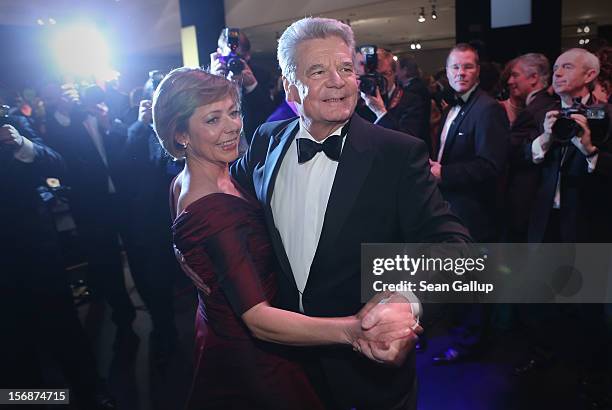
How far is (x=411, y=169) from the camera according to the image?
123 centimetres

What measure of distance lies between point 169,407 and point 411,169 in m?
1.92

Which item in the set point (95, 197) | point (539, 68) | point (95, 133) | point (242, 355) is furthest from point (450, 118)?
point (95, 133)

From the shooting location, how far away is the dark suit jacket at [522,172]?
8.95 feet

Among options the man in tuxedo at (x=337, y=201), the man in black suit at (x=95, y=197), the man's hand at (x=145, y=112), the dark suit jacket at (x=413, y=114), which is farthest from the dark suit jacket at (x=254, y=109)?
the man in tuxedo at (x=337, y=201)

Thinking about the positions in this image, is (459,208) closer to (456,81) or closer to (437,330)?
(456,81)

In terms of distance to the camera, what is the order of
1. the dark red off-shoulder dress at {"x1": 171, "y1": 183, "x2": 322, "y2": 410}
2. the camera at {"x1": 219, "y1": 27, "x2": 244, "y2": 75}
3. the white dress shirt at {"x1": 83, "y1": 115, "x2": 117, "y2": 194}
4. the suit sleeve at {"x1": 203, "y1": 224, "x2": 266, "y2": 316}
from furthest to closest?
1. the white dress shirt at {"x1": 83, "y1": 115, "x2": 117, "y2": 194}
2. the camera at {"x1": 219, "y1": 27, "x2": 244, "y2": 75}
3. the dark red off-shoulder dress at {"x1": 171, "y1": 183, "x2": 322, "y2": 410}
4. the suit sleeve at {"x1": 203, "y1": 224, "x2": 266, "y2": 316}

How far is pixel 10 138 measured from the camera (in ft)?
6.83

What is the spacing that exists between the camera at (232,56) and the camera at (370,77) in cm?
71

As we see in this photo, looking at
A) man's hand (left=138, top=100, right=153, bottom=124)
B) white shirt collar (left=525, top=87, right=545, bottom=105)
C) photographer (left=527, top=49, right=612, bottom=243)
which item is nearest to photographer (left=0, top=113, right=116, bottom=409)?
man's hand (left=138, top=100, right=153, bottom=124)

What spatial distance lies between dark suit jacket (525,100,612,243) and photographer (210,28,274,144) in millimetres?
1627

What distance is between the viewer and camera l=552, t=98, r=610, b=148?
6.89ft

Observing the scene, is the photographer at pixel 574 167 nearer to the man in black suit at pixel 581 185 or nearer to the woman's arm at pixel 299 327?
the man in black suit at pixel 581 185

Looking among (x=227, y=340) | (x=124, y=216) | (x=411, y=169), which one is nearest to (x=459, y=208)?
(x=411, y=169)

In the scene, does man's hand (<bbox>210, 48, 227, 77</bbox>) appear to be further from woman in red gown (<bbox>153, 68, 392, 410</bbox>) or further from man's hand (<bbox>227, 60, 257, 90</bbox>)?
woman in red gown (<bbox>153, 68, 392, 410</bbox>)
